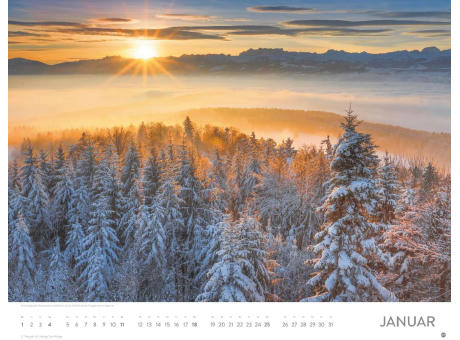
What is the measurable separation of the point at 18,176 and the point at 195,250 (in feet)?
20.1

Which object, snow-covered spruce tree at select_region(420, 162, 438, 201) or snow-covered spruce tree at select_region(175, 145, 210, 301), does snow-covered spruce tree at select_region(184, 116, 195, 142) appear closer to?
snow-covered spruce tree at select_region(175, 145, 210, 301)

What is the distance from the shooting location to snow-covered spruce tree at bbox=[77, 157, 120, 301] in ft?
39.3

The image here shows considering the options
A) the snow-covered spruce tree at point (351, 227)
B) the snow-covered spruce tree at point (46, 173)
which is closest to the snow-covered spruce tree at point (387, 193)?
the snow-covered spruce tree at point (351, 227)

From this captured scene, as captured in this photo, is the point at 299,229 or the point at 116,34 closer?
the point at 116,34

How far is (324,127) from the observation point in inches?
377

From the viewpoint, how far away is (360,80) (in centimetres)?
930

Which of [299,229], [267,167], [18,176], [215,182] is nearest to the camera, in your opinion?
[18,176]

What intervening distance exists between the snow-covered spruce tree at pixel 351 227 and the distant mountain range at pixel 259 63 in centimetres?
283

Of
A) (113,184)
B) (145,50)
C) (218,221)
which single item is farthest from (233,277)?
(113,184)

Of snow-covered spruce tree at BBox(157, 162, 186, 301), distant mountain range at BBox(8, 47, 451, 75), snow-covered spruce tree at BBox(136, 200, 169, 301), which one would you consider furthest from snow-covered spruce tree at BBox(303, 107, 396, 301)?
snow-covered spruce tree at BBox(136, 200, 169, 301)

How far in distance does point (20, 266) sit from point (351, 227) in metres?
8.37
